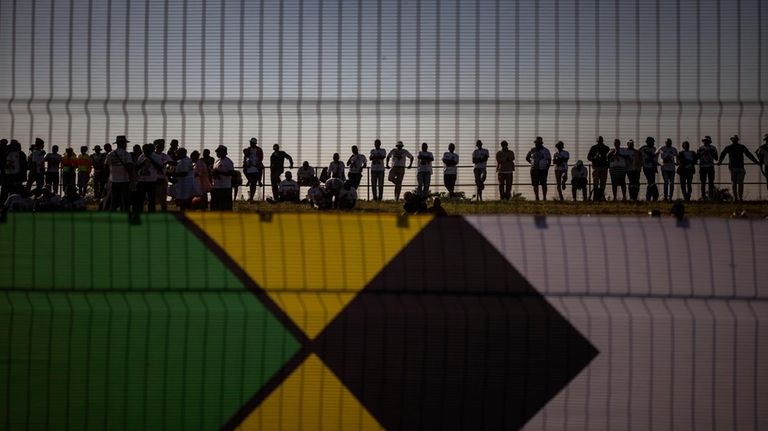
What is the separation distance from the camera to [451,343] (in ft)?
20.9

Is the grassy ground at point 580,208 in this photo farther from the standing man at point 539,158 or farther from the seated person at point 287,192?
the seated person at point 287,192

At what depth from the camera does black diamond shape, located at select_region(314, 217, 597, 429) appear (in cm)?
636

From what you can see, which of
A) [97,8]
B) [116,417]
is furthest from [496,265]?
[97,8]

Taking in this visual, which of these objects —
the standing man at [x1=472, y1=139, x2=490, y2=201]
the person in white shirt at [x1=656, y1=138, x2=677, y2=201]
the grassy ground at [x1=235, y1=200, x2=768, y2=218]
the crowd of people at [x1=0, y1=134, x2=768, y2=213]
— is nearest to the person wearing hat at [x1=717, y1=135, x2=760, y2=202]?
the crowd of people at [x1=0, y1=134, x2=768, y2=213]

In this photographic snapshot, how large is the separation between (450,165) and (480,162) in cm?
18

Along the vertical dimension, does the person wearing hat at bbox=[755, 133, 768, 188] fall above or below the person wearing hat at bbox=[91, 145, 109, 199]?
below

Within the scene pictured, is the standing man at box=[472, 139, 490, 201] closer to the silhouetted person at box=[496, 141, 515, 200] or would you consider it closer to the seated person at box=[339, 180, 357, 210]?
the silhouetted person at box=[496, 141, 515, 200]

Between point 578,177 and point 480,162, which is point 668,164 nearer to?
point 578,177

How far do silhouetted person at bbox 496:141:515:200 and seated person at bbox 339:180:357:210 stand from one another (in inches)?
176

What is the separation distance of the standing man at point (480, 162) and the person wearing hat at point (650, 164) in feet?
3.00

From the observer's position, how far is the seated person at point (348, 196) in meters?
12.8

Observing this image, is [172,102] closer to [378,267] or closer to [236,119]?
[236,119]

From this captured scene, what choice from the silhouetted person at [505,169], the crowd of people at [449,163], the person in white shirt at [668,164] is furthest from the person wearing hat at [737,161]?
the silhouetted person at [505,169]

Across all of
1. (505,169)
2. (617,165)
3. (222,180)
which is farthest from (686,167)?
(222,180)
